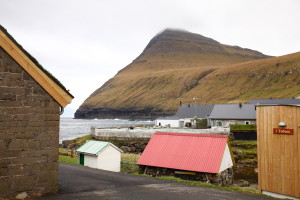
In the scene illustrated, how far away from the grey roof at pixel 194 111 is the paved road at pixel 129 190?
70.5m

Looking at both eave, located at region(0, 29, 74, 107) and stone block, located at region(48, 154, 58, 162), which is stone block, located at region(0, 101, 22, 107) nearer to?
eave, located at region(0, 29, 74, 107)

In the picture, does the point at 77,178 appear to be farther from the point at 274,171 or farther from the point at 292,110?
the point at 292,110

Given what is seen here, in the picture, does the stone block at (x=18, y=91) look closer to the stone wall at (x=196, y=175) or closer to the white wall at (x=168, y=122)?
the stone wall at (x=196, y=175)

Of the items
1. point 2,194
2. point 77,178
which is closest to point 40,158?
point 2,194

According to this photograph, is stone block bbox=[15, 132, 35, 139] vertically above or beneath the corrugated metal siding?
above

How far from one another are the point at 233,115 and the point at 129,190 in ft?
193

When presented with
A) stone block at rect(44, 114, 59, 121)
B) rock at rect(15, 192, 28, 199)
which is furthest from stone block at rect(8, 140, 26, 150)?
rock at rect(15, 192, 28, 199)

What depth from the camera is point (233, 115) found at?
68750 mm

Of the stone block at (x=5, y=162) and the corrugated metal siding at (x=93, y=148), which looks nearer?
the stone block at (x=5, y=162)

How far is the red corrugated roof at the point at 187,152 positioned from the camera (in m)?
21.6

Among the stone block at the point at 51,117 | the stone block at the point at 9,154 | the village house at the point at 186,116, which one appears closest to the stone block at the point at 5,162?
the stone block at the point at 9,154

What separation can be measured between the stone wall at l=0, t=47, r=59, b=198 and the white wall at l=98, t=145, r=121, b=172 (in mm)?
14284

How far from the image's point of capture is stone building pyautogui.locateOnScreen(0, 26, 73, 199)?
10.3 metres

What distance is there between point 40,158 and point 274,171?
1168cm
